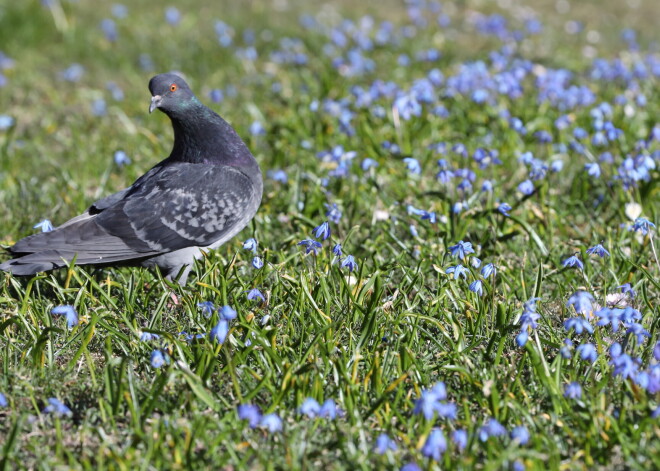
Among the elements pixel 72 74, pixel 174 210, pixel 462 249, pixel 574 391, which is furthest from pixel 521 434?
pixel 72 74

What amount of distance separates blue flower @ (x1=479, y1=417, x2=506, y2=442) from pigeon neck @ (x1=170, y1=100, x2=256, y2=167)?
2.30 m

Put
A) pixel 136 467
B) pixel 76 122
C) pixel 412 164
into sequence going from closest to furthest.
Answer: pixel 136 467
pixel 412 164
pixel 76 122

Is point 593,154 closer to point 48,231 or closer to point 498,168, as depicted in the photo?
point 498,168

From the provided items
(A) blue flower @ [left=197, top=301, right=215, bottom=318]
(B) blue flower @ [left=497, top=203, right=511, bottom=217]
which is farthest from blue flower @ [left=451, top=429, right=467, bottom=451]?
(B) blue flower @ [left=497, top=203, right=511, bottom=217]

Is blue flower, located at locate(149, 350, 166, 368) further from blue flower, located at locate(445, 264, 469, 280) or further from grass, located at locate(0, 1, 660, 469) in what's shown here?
blue flower, located at locate(445, 264, 469, 280)

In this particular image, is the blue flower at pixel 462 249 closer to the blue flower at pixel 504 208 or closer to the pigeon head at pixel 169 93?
the blue flower at pixel 504 208

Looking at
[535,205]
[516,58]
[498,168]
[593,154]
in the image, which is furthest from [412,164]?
[516,58]

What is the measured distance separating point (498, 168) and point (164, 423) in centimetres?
356

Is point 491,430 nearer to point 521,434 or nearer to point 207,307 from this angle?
point 521,434

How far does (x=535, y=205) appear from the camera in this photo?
506 cm

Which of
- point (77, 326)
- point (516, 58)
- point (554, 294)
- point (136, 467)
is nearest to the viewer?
point (136, 467)

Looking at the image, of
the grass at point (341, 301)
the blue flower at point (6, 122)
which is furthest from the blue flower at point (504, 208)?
the blue flower at point (6, 122)

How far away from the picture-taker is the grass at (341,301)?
297cm

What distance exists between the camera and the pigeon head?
174 inches
